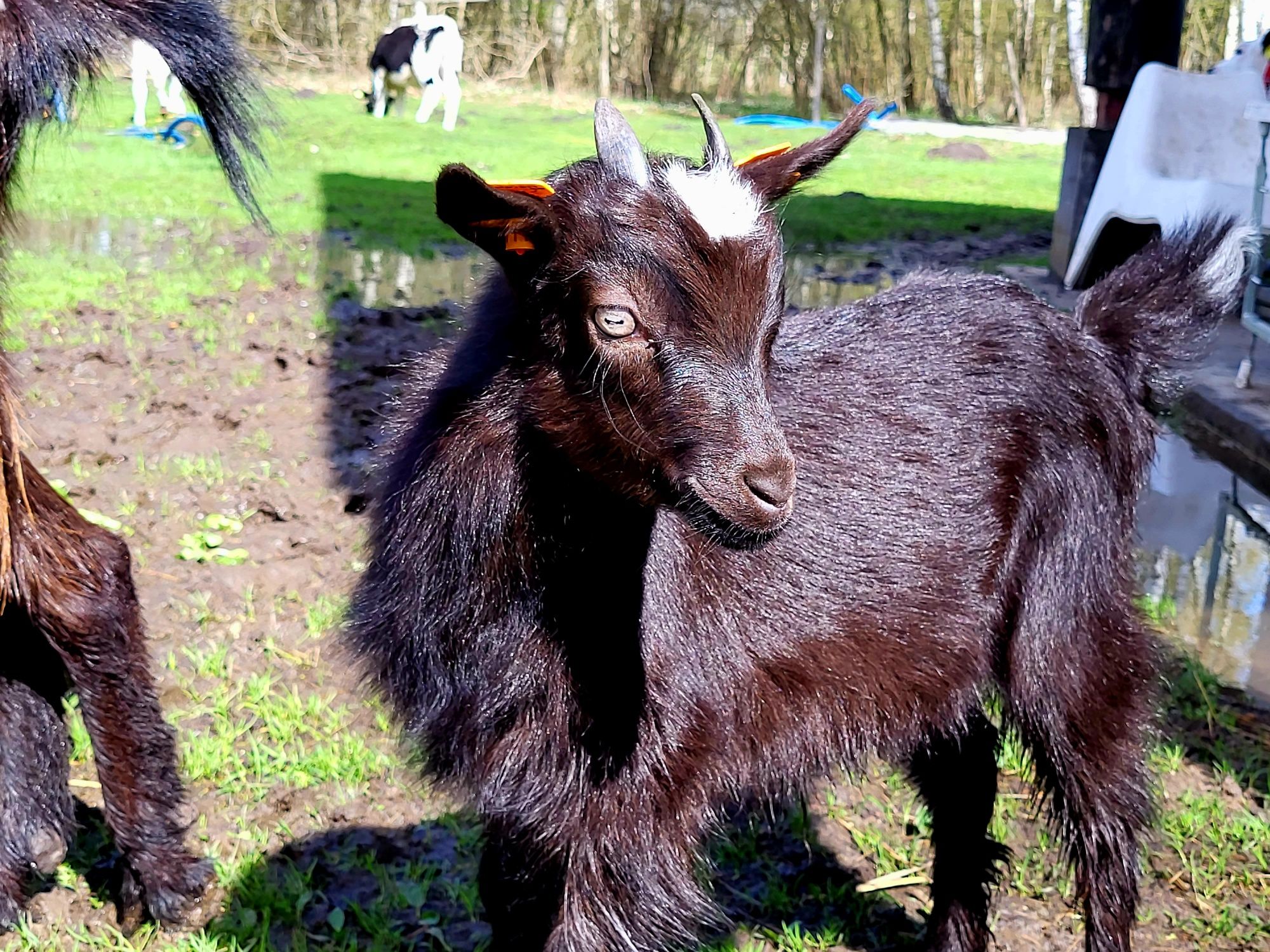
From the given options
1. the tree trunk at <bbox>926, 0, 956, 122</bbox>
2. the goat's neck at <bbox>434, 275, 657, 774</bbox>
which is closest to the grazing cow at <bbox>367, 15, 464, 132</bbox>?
the tree trunk at <bbox>926, 0, 956, 122</bbox>

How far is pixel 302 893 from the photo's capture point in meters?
2.79

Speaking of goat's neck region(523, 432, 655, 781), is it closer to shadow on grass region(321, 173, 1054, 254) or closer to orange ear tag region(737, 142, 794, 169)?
orange ear tag region(737, 142, 794, 169)

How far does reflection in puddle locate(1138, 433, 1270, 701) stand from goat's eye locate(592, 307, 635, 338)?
8.93 feet

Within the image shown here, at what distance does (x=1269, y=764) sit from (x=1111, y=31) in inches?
259

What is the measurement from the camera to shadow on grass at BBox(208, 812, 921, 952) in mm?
2738

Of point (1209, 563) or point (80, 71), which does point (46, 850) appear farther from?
point (1209, 563)

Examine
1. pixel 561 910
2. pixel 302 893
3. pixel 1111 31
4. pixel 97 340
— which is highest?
pixel 1111 31

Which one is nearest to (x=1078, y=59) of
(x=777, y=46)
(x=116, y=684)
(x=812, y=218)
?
(x=777, y=46)

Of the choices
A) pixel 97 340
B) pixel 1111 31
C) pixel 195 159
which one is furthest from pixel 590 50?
pixel 97 340

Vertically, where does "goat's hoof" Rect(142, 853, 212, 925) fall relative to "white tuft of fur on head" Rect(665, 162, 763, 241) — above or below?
below

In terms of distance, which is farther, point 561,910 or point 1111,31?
point 1111,31

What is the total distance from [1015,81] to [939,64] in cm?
165

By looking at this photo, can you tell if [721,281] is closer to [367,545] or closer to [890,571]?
[890,571]

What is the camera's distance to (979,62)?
90.5 feet
